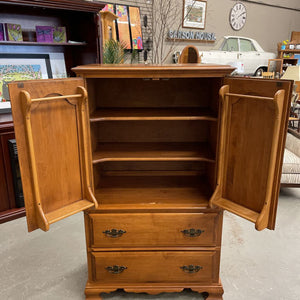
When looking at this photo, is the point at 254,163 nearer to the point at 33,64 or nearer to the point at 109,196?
the point at 109,196

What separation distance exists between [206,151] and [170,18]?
19.0 ft

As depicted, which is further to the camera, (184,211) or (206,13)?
(206,13)

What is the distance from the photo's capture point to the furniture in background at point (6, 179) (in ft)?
8.50

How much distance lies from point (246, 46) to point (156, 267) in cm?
778

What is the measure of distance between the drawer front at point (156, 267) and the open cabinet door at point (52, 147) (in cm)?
46

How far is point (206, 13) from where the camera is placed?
24.1ft

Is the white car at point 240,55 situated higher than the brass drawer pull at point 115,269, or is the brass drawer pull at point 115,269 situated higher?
the white car at point 240,55

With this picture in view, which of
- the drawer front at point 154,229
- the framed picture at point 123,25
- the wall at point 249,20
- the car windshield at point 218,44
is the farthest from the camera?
the car windshield at point 218,44

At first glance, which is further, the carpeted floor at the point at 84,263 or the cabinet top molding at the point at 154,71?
the carpeted floor at the point at 84,263

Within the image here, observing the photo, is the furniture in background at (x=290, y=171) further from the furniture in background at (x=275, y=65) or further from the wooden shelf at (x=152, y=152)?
the furniture in background at (x=275, y=65)

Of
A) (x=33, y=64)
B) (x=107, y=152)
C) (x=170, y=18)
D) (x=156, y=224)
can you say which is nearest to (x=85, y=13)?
(x=33, y=64)

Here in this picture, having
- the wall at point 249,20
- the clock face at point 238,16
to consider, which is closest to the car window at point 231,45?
the wall at point 249,20

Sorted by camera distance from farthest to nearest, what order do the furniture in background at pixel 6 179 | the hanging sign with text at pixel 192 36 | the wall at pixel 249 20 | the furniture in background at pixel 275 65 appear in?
the furniture in background at pixel 275 65 → the hanging sign with text at pixel 192 36 → the wall at pixel 249 20 → the furniture in background at pixel 6 179

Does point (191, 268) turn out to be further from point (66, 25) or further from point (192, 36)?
point (192, 36)
